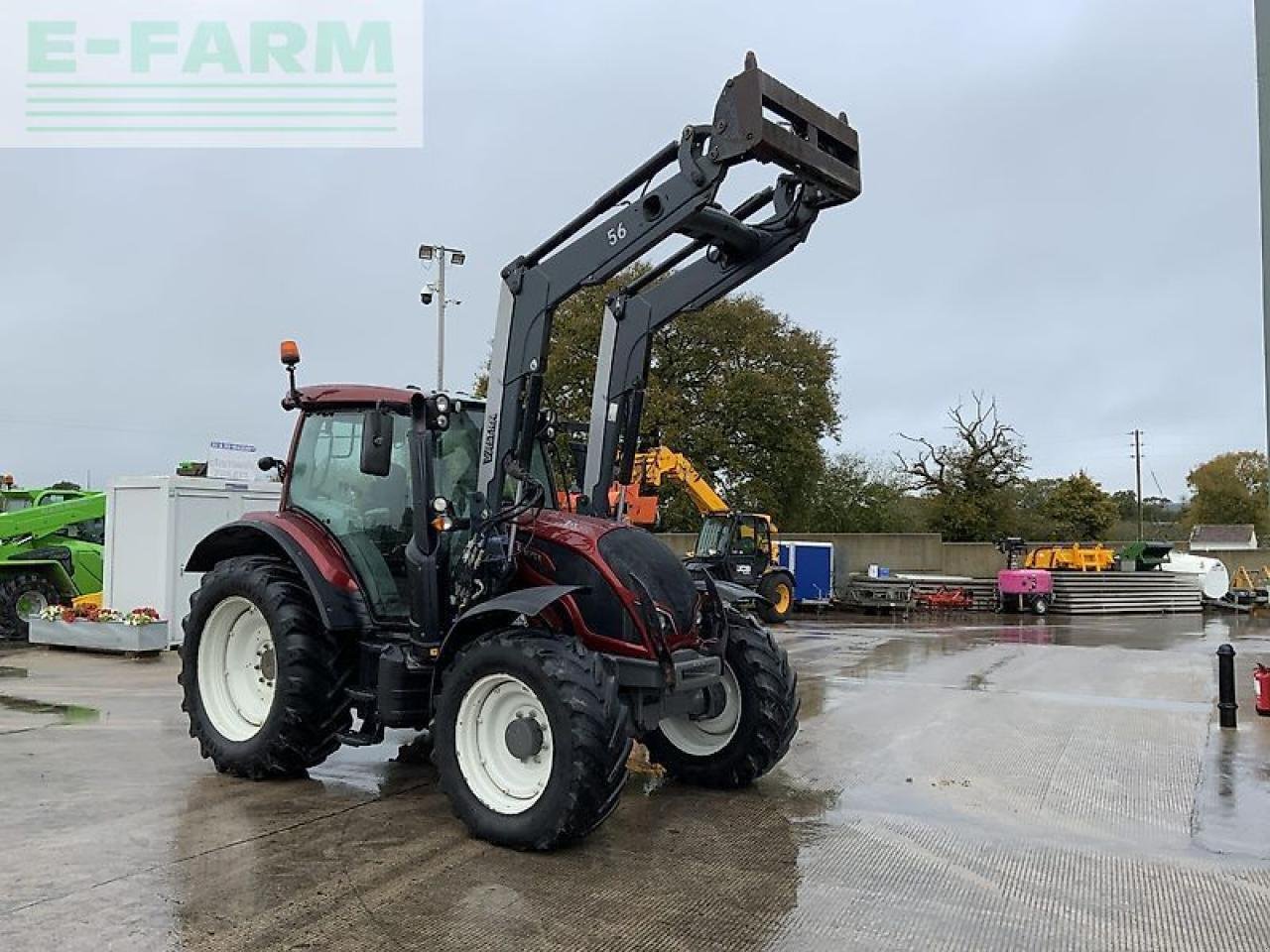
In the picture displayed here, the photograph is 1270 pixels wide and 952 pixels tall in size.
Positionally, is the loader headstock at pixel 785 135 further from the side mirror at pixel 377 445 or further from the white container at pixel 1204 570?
the white container at pixel 1204 570

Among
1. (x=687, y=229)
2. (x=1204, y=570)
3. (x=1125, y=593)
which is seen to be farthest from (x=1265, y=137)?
(x=1204, y=570)

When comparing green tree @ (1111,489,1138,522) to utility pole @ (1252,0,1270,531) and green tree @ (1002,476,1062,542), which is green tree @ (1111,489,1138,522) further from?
utility pole @ (1252,0,1270,531)

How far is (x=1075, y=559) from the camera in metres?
26.3

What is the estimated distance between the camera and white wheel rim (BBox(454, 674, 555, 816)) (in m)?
5.29

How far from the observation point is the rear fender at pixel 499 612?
5172 millimetres

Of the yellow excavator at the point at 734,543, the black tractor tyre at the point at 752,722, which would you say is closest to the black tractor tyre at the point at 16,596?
the yellow excavator at the point at 734,543

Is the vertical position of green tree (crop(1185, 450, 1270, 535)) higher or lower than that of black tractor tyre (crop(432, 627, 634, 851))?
higher

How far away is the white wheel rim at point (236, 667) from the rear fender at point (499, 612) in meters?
1.75

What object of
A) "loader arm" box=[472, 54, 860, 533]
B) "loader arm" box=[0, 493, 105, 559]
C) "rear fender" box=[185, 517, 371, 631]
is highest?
"loader arm" box=[472, 54, 860, 533]

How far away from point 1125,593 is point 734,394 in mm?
Answer: 12670

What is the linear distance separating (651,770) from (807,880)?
2.29 metres

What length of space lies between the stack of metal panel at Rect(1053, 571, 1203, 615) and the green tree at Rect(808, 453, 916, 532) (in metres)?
14.3

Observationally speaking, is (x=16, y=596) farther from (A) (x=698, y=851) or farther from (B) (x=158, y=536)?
(A) (x=698, y=851)

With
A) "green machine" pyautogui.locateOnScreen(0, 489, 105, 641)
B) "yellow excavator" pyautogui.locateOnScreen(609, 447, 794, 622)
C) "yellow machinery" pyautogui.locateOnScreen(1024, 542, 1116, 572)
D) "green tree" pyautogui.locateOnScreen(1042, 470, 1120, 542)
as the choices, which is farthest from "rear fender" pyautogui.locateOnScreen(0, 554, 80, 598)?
"green tree" pyautogui.locateOnScreen(1042, 470, 1120, 542)
